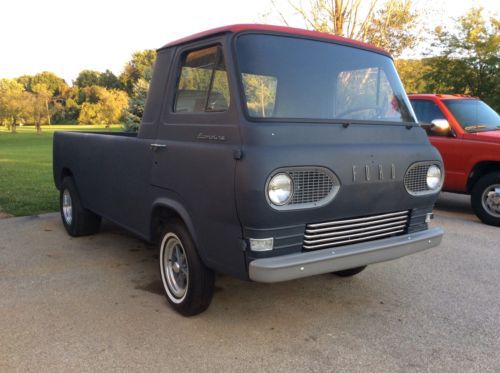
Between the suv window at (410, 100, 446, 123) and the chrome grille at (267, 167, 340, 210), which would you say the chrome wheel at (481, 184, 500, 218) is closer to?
the suv window at (410, 100, 446, 123)

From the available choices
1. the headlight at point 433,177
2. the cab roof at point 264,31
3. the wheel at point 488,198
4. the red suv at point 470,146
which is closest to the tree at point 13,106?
the red suv at point 470,146

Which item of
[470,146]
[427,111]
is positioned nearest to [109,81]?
[427,111]

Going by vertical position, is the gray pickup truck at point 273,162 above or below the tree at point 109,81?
below

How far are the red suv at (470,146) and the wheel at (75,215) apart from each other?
16.5 feet

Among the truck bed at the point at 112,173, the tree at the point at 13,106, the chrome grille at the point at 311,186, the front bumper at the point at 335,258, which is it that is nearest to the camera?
the front bumper at the point at 335,258

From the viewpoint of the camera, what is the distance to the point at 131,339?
132 inches

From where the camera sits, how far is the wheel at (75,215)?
5.91m

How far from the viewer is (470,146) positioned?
7.35m

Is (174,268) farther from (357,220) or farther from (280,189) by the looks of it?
(357,220)

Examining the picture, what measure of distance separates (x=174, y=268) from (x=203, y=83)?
5.06 feet

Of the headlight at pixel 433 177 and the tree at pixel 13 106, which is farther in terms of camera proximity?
the tree at pixel 13 106

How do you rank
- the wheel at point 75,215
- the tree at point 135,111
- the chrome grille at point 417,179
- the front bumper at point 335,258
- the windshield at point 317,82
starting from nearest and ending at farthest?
1. the front bumper at point 335,258
2. the windshield at point 317,82
3. the chrome grille at point 417,179
4. the wheel at point 75,215
5. the tree at point 135,111

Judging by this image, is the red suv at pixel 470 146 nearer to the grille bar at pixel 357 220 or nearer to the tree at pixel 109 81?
the grille bar at pixel 357 220

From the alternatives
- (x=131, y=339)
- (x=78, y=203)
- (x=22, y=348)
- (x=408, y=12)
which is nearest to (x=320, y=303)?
(x=131, y=339)
